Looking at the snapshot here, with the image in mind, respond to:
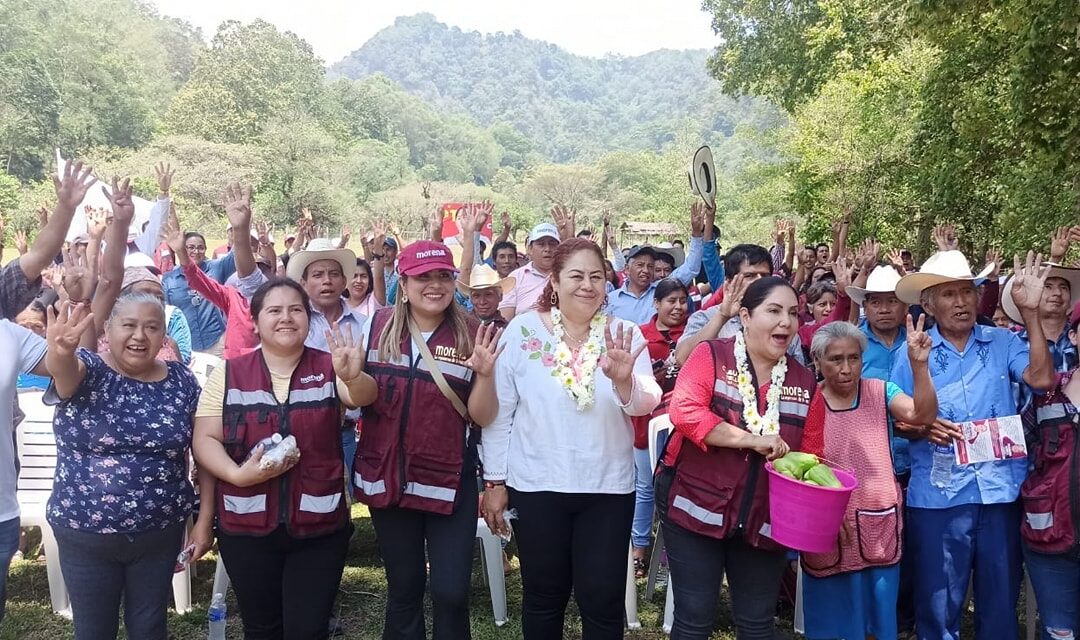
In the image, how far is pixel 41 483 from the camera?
5012 millimetres

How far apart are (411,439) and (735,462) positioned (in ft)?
4.22

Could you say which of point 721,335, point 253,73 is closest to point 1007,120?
point 721,335

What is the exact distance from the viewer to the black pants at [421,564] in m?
3.43

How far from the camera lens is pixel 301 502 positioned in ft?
10.9

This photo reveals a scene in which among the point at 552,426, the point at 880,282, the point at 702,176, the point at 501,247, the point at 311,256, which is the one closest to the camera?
the point at 552,426

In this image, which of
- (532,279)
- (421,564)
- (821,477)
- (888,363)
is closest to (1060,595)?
(888,363)

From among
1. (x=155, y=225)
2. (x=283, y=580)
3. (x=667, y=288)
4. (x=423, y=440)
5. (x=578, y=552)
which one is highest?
(x=155, y=225)

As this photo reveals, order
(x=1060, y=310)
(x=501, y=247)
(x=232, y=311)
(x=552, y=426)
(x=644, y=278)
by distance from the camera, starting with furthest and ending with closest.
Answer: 1. (x=501, y=247)
2. (x=644, y=278)
3. (x=232, y=311)
4. (x=1060, y=310)
5. (x=552, y=426)

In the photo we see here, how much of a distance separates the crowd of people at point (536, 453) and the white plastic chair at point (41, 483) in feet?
4.21

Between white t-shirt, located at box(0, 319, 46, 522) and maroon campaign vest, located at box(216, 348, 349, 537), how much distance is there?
0.72 meters

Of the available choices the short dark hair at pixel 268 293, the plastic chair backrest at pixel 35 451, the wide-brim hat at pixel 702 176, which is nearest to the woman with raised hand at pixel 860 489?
the short dark hair at pixel 268 293

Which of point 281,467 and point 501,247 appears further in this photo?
point 501,247

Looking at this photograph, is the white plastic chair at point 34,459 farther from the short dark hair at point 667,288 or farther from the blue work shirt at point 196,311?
the short dark hair at point 667,288

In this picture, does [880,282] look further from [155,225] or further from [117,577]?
[155,225]
